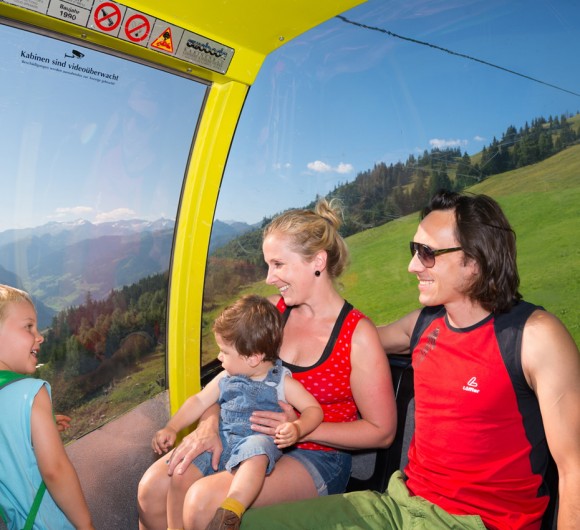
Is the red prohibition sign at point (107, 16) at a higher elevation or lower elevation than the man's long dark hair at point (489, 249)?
higher

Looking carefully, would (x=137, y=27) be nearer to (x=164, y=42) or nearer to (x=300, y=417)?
(x=164, y=42)

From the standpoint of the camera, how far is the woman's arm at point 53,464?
181 centimetres

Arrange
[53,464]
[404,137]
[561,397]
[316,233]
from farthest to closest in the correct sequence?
[404,137] < [316,233] < [53,464] < [561,397]

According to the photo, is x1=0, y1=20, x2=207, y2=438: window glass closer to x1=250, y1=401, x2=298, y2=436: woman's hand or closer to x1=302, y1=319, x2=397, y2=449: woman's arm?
x1=250, y1=401, x2=298, y2=436: woman's hand

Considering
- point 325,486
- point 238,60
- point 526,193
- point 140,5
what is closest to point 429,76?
point 526,193

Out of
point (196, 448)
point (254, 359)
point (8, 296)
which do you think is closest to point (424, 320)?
point (254, 359)

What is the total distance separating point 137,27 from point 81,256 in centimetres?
101

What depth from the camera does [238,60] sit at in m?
2.50

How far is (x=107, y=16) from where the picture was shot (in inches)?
79.5

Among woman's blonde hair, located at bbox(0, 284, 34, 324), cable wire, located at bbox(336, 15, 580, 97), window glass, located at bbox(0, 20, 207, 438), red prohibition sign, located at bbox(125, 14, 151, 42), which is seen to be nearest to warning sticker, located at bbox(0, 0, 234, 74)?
red prohibition sign, located at bbox(125, 14, 151, 42)

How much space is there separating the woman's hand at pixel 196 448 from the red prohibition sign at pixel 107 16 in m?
1.58

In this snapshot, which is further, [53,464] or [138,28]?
[138,28]

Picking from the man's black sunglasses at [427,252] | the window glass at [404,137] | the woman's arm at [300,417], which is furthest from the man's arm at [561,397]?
the window glass at [404,137]

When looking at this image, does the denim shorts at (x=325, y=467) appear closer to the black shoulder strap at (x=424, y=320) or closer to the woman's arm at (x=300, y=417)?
the woman's arm at (x=300, y=417)
